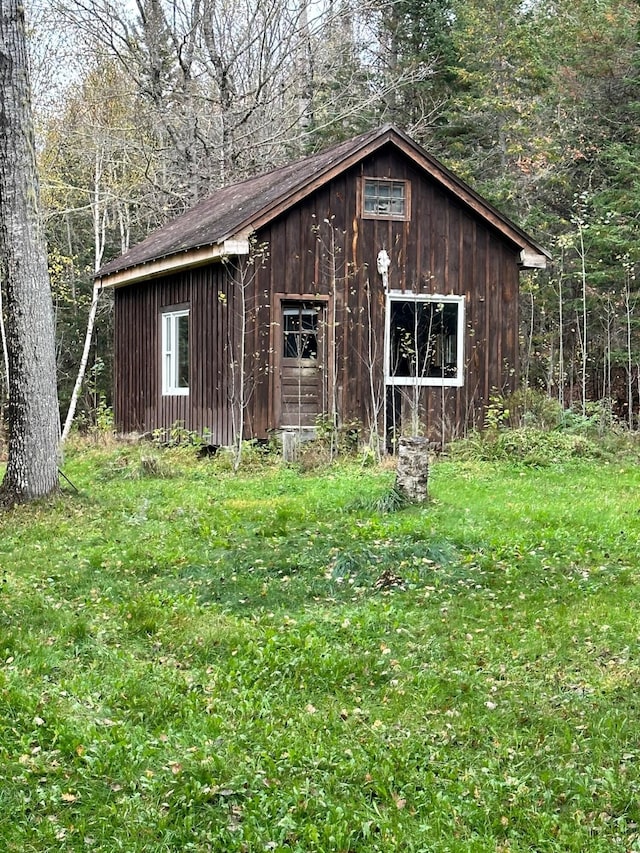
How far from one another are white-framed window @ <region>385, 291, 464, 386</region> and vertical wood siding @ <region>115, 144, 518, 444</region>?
148mm

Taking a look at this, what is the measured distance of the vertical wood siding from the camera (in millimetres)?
14656

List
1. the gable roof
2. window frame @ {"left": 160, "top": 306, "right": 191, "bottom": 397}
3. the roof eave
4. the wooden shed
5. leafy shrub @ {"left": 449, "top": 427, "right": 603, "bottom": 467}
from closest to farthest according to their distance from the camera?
leafy shrub @ {"left": 449, "top": 427, "right": 603, "bottom": 467}
the roof eave
the gable roof
the wooden shed
window frame @ {"left": 160, "top": 306, "right": 191, "bottom": 397}

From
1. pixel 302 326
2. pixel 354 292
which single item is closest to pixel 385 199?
pixel 354 292

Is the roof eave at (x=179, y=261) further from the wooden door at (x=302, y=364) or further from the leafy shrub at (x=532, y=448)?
the leafy shrub at (x=532, y=448)

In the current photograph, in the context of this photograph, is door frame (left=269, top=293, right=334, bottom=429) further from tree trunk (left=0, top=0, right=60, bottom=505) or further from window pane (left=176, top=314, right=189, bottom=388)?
tree trunk (left=0, top=0, right=60, bottom=505)

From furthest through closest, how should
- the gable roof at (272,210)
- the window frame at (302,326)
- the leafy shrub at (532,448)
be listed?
the window frame at (302,326) → the gable roof at (272,210) → the leafy shrub at (532,448)

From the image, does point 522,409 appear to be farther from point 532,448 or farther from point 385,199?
point 385,199

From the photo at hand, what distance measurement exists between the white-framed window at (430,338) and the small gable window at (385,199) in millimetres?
1349

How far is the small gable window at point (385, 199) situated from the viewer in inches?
603

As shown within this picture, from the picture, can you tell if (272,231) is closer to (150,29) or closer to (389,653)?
(389,653)

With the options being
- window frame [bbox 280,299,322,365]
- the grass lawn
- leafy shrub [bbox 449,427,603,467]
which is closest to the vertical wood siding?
window frame [bbox 280,299,322,365]

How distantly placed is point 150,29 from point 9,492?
17.7 m

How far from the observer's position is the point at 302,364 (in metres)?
15.0

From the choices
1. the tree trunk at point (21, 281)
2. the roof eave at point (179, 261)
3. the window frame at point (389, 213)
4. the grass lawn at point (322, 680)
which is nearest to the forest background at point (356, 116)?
the roof eave at point (179, 261)
